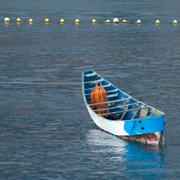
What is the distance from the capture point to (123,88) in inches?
3740

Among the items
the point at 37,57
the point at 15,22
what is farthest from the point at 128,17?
the point at 37,57

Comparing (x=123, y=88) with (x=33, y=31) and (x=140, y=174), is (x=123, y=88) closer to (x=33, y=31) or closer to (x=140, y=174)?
(x=140, y=174)

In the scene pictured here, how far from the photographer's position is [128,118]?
74000mm

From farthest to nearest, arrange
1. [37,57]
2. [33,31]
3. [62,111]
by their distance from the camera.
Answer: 1. [33,31]
2. [37,57]
3. [62,111]

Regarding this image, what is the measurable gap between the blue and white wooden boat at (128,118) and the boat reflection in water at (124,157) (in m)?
0.68

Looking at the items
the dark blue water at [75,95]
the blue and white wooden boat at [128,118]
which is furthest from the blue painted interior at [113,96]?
the dark blue water at [75,95]

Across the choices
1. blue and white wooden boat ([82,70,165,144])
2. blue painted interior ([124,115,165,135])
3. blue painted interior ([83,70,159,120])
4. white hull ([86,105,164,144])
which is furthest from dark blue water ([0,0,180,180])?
blue painted interior ([83,70,159,120])

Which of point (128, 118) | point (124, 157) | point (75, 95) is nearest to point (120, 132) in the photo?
point (128, 118)

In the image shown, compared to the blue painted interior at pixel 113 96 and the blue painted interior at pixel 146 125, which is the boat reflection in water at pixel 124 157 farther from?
the blue painted interior at pixel 113 96

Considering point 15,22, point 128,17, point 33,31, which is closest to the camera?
point 33,31

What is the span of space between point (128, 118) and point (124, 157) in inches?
255

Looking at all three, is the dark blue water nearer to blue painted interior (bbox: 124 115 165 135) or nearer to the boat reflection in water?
the boat reflection in water

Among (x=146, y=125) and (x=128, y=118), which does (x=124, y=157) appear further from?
(x=128, y=118)

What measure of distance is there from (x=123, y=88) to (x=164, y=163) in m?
28.9
